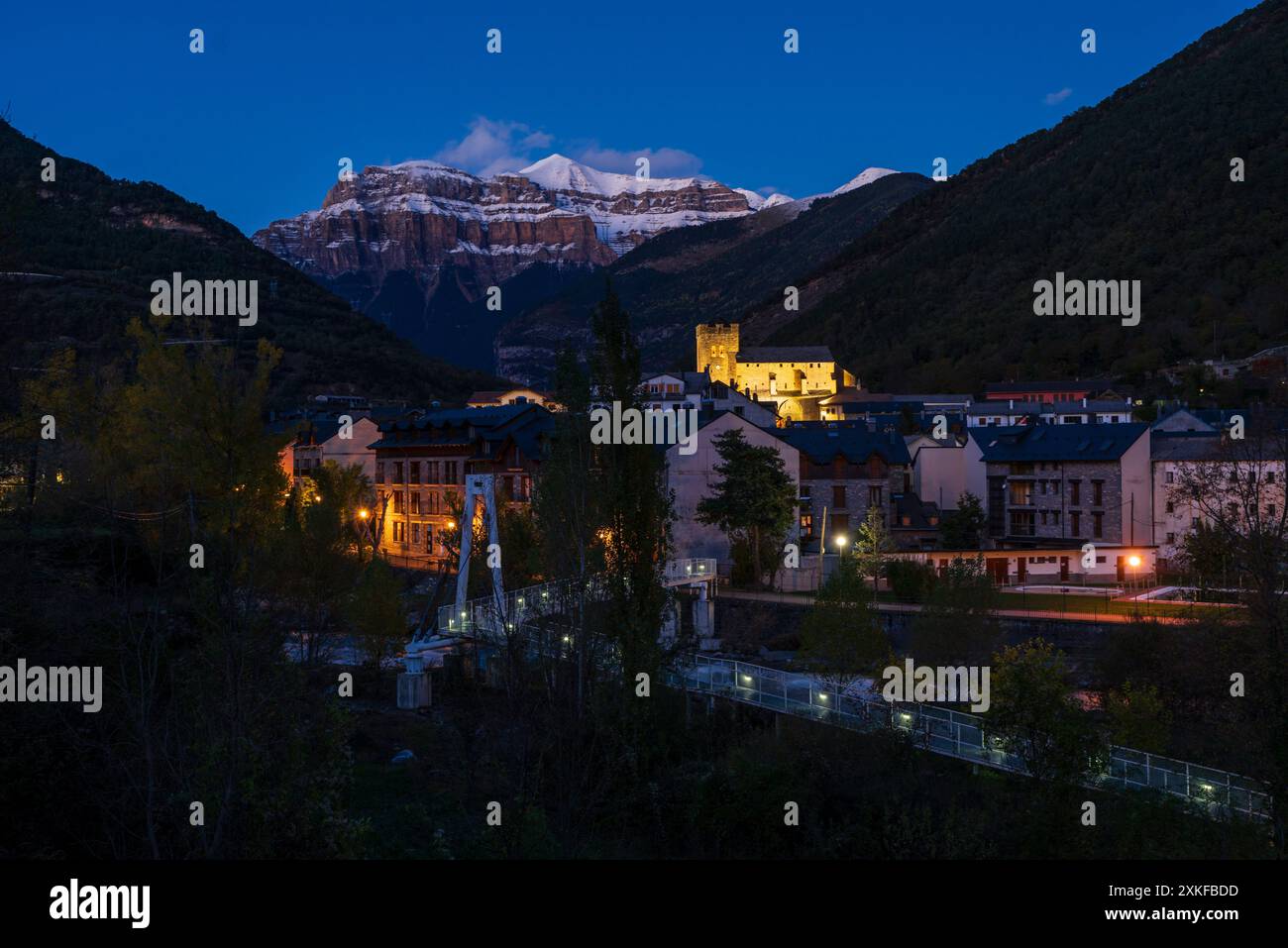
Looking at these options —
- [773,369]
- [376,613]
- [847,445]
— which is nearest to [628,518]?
[376,613]

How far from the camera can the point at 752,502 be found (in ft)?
166

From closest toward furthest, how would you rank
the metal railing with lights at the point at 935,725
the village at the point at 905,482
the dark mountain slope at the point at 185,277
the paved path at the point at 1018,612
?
the metal railing with lights at the point at 935,725, the paved path at the point at 1018,612, the village at the point at 905,482, the dark mountain slope at the point at 185,277

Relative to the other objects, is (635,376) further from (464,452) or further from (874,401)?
(874,401)

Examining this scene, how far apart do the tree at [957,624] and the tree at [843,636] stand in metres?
2.01

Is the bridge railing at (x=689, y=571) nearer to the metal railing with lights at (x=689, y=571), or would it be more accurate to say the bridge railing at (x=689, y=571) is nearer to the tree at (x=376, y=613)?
the metal railing with lights at (x=689, y=571)

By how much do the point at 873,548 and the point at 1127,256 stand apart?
385ft

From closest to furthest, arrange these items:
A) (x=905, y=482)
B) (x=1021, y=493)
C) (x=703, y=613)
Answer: (x=703, y=613)
(x=1021, y=493)
(x=905, y=482)

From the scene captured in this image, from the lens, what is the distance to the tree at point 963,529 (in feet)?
192

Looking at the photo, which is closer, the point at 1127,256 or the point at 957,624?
the point at 957,624

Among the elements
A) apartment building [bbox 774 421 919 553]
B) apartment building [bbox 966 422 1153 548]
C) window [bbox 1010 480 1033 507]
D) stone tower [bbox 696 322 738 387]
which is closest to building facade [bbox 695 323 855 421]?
stone tower [bbox 696 322 738 387]

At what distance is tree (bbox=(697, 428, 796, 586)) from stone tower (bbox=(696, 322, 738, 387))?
311 ft

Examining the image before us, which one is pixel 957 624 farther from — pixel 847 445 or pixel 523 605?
pixel 847 445

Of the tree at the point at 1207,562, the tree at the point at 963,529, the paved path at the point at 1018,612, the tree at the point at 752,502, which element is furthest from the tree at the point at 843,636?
the tree at the point at 963,529

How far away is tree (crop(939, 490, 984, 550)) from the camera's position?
192ft
